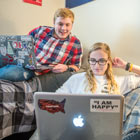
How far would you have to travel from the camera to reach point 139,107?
34.1 inches

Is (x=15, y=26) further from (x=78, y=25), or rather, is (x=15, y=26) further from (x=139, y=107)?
(x=139, y=107)

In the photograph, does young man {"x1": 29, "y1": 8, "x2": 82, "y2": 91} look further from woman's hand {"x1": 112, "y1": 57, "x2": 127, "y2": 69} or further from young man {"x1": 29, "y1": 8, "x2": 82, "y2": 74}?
woman's hand {"x1": 112, "y1": 57, "x2": 127, "y2": 69}

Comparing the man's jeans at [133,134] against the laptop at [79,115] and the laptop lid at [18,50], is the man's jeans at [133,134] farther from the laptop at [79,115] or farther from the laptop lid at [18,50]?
the laptop lid at [18,50]

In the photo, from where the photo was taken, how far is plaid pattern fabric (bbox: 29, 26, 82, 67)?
55.4 inches

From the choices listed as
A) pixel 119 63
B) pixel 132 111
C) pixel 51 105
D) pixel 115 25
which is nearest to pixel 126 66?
pixel 119 63

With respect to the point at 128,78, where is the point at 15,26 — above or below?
above

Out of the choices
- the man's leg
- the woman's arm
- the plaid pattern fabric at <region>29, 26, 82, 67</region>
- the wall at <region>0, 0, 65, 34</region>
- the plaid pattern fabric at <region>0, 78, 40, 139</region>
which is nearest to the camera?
the plaid pattern fabric at <region>0, 78, 40, 139</region>

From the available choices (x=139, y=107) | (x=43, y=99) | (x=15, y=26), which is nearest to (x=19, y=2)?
(x=15, y=26)

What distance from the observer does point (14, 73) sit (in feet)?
3.42

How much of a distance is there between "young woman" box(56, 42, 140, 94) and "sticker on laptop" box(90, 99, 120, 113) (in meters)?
0.42

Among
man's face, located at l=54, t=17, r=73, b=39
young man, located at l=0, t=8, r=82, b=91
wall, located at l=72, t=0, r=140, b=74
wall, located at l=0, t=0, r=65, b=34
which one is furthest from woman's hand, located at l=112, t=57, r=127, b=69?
wall, located at l=0, t=0, r=65, b=34

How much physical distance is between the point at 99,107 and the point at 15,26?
5.30 ft

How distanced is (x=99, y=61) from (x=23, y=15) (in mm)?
1299

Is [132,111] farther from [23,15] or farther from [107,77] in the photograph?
[23,15]
